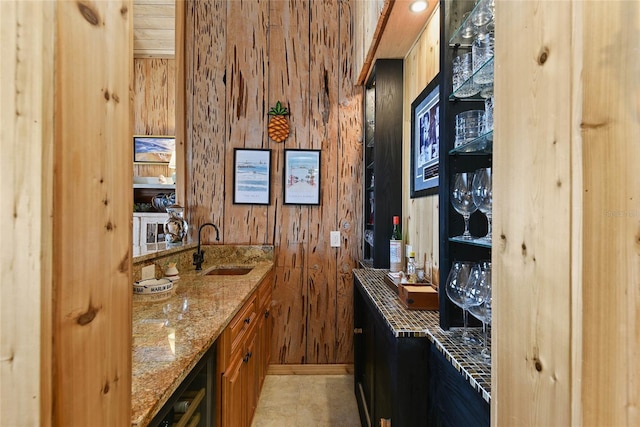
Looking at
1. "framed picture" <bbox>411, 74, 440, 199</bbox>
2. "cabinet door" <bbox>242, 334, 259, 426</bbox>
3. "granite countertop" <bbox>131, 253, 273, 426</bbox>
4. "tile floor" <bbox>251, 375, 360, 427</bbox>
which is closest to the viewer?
"granite countertop" <bbox>131, 253, 273, 426</bbox>

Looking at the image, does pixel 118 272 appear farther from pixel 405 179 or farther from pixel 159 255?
pixel 405 179

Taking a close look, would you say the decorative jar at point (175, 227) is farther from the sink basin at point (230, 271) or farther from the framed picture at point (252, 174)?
the framed picture at point (252, 174)

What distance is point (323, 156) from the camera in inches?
108

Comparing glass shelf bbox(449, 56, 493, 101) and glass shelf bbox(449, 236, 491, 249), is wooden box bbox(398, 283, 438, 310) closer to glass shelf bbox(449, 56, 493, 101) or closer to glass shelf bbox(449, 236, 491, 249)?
glass shelf bbox(449, 236, 491, 249)

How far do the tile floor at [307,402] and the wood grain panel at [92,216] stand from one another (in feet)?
6.12

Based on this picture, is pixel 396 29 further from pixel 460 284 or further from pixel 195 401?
pixel 195 401

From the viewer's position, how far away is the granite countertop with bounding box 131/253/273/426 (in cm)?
79

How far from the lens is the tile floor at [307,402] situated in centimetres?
209

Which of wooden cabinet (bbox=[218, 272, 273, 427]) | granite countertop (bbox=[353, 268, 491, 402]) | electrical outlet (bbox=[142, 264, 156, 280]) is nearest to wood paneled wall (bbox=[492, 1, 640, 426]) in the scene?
granite countertop (bbox=[353, 268, 491, 402])

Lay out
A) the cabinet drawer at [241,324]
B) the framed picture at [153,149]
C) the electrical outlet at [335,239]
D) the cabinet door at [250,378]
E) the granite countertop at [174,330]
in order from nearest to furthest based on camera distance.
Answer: the granite countertop at [174,330], the cabinet drawer at [241,324], the cabinet door at [250,378], the electrical outlet at [335,239], the framed picture at [153,149]

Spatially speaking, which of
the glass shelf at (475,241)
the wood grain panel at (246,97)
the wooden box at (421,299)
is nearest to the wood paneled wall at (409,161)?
the wooden box at (421,299)

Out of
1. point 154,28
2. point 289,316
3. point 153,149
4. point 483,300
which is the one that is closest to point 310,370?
point 289,316

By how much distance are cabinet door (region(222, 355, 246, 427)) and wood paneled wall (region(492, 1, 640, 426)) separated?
3.89ft

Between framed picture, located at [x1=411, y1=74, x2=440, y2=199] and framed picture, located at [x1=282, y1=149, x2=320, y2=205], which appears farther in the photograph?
framed picture, located at [x1=282, y1=149, x2=320, y2=205]
